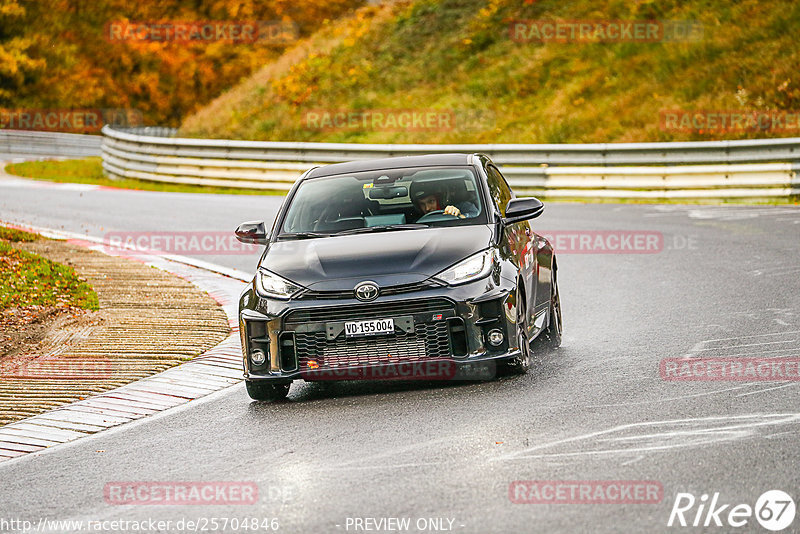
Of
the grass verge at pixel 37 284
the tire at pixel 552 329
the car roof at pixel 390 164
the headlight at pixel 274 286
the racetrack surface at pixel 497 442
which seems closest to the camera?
the racetrack surface at pixel 497 442

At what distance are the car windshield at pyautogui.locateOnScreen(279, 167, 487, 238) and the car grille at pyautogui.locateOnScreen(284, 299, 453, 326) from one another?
44.7 inches

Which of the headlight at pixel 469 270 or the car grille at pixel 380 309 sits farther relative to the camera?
the headlight at pixel 469 270

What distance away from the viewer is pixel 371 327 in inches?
321

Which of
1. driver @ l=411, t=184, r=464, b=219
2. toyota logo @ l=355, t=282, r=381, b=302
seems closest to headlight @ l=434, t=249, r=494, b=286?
toyota logo @ l=355, t=282, r=381, b=302

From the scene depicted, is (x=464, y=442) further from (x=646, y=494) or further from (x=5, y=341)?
(x=5, y=341)

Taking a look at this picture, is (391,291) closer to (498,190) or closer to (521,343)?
(521,343)

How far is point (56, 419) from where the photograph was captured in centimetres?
843

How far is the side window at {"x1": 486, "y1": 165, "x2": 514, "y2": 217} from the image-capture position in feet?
31.9

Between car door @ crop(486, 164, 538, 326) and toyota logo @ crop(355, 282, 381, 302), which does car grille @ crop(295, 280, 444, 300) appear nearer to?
toyota logo @ crop(355, 282, 381, 302)

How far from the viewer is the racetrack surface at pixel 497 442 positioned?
582cm

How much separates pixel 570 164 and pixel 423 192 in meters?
15.2

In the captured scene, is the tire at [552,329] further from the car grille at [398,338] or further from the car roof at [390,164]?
the car grille at [398,338]

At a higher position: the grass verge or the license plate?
the license plate

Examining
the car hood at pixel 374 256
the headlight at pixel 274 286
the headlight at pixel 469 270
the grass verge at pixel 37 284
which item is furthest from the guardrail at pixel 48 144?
the headlight at pixel 469 270
